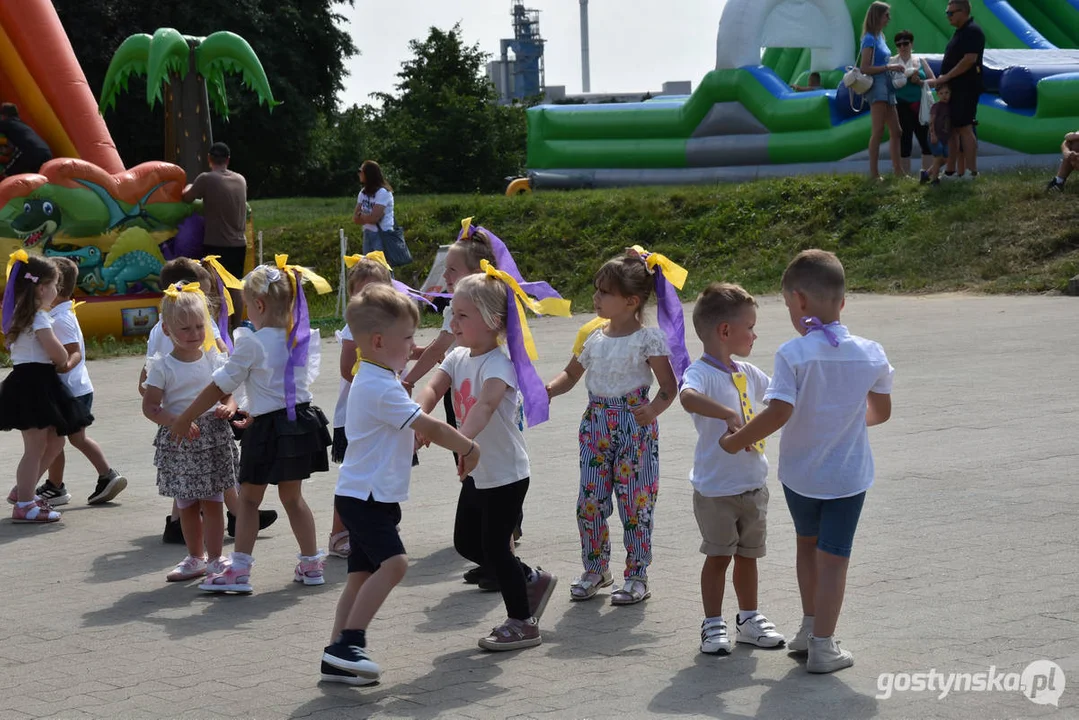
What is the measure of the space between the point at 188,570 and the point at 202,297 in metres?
1.27

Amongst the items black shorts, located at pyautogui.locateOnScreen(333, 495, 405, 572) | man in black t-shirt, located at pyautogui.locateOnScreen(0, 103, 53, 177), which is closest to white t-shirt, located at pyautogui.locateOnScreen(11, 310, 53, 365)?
black shorts, located at pyautogui.locateOnScreen(333, 495, 405, 572)

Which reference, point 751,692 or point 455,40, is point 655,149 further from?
point 455,40

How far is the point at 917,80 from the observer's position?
52.3ft

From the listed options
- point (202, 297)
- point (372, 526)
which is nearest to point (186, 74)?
point (202, 297)

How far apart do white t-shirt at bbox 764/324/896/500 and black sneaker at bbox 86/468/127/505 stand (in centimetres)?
467

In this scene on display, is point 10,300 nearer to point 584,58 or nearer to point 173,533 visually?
point 173,533

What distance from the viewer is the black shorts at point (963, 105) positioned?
1535 cm

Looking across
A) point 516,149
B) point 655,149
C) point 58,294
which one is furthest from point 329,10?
point 58,294

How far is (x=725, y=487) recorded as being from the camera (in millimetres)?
4879

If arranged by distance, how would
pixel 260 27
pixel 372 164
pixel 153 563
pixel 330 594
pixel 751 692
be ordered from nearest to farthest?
pixel 751 692
pixel 330 594
pixel 153 563
pixel 372 164
pixel 260 27

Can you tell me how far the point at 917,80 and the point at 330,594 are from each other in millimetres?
12199

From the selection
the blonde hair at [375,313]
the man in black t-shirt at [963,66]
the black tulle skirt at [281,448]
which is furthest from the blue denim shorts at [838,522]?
the man in black t-shirt at [963,66]

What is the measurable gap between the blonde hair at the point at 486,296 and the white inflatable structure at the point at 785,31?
650 inches

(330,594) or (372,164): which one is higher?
(372,164)
